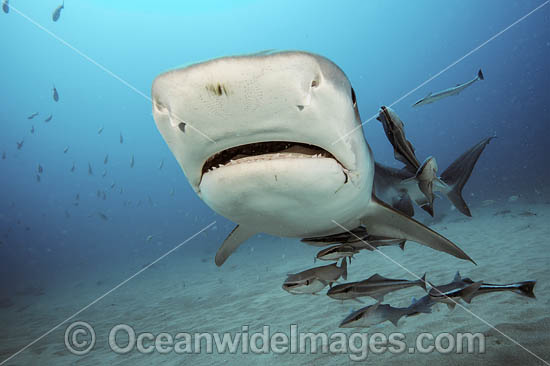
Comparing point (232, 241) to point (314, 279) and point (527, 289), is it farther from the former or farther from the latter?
point (527, 289)

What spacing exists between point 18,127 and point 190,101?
77395 mm

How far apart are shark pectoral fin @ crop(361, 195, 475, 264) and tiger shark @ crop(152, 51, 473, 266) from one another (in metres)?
0.32

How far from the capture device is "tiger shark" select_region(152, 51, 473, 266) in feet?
3.58

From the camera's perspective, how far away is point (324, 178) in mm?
1537

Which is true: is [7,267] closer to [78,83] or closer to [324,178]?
[78,83]

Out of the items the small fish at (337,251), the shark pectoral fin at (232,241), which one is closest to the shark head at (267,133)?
the small fish at (337,251)

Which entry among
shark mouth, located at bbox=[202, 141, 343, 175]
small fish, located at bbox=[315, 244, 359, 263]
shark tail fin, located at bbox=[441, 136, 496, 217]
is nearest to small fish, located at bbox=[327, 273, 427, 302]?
small fish, located at bbox=[315, 244, 359, 263]

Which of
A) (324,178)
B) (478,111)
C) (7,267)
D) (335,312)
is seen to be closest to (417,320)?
(335,312)

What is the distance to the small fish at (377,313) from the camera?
8.23ft

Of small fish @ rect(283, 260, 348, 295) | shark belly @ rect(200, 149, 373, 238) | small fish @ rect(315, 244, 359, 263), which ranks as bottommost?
small fish @ rect(283, 260, 348, 295)

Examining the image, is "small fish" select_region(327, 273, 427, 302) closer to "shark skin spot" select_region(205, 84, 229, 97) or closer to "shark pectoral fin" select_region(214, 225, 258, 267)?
"shark pectoral fin" select_region(214, 225, 258, 267)

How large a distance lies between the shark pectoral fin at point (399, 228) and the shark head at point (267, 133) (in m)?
0.50

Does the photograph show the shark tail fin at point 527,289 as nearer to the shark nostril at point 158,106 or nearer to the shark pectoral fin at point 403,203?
the shark pectoral fin at point 403,203

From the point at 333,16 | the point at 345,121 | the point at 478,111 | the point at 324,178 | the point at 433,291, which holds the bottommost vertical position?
the point at 478,111
